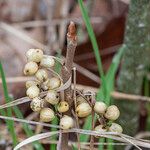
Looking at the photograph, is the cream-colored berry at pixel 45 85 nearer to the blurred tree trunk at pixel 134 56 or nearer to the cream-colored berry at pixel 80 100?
the cream-colored berry at pixel 80 100

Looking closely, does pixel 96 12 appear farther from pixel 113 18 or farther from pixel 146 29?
pixel 146 29

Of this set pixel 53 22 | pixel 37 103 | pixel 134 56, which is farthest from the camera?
pixel 53 22

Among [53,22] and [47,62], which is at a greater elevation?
[53,22]

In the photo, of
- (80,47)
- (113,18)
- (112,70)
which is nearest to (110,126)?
(112,70)

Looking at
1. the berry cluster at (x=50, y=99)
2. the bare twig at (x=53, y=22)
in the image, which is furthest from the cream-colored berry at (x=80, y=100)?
the bare twig at (x=53, y=22)

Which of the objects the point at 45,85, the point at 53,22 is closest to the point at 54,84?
the point at 45,85

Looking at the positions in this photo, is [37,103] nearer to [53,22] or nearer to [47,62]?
[47,62]

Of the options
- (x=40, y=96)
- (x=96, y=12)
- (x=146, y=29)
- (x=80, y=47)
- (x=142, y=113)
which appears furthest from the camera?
(x=96, y=12)

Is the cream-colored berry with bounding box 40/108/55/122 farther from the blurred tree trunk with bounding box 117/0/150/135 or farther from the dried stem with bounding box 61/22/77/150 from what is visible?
the blurred tree trunk with bounding box 117/0/150/135
